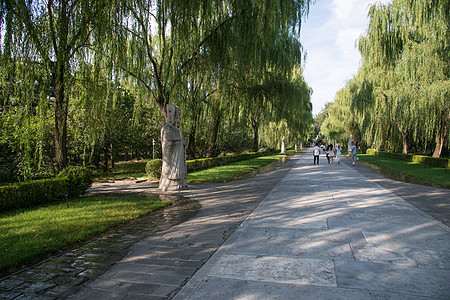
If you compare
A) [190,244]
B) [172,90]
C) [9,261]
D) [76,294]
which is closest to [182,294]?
[76,294]

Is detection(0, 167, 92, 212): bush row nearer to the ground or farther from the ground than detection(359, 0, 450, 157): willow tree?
nearer to the ground

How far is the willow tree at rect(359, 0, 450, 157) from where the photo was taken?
589 inches

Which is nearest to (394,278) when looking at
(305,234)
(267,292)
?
(267,292)

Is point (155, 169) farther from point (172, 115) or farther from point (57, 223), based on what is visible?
point (57, 223)

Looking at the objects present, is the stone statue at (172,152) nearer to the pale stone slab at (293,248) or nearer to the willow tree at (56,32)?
the willow tree at (56,32)

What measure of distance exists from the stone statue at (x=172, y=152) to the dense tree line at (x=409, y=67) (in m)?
13.3

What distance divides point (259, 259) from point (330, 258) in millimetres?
941

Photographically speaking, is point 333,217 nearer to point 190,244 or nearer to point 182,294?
point 190,244

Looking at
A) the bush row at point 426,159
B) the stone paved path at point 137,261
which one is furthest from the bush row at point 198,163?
the bush row at point 426,159

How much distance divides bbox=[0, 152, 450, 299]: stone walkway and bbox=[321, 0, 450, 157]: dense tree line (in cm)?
1172

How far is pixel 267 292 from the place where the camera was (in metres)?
2.87

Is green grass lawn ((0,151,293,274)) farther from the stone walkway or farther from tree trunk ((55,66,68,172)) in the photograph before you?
tree trunk ((55,66,68,172))

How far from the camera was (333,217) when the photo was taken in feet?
19.2

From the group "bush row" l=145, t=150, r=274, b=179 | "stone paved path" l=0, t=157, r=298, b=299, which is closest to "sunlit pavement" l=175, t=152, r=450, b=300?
"stone paved path" l=0, t=157, r=298, b=299
